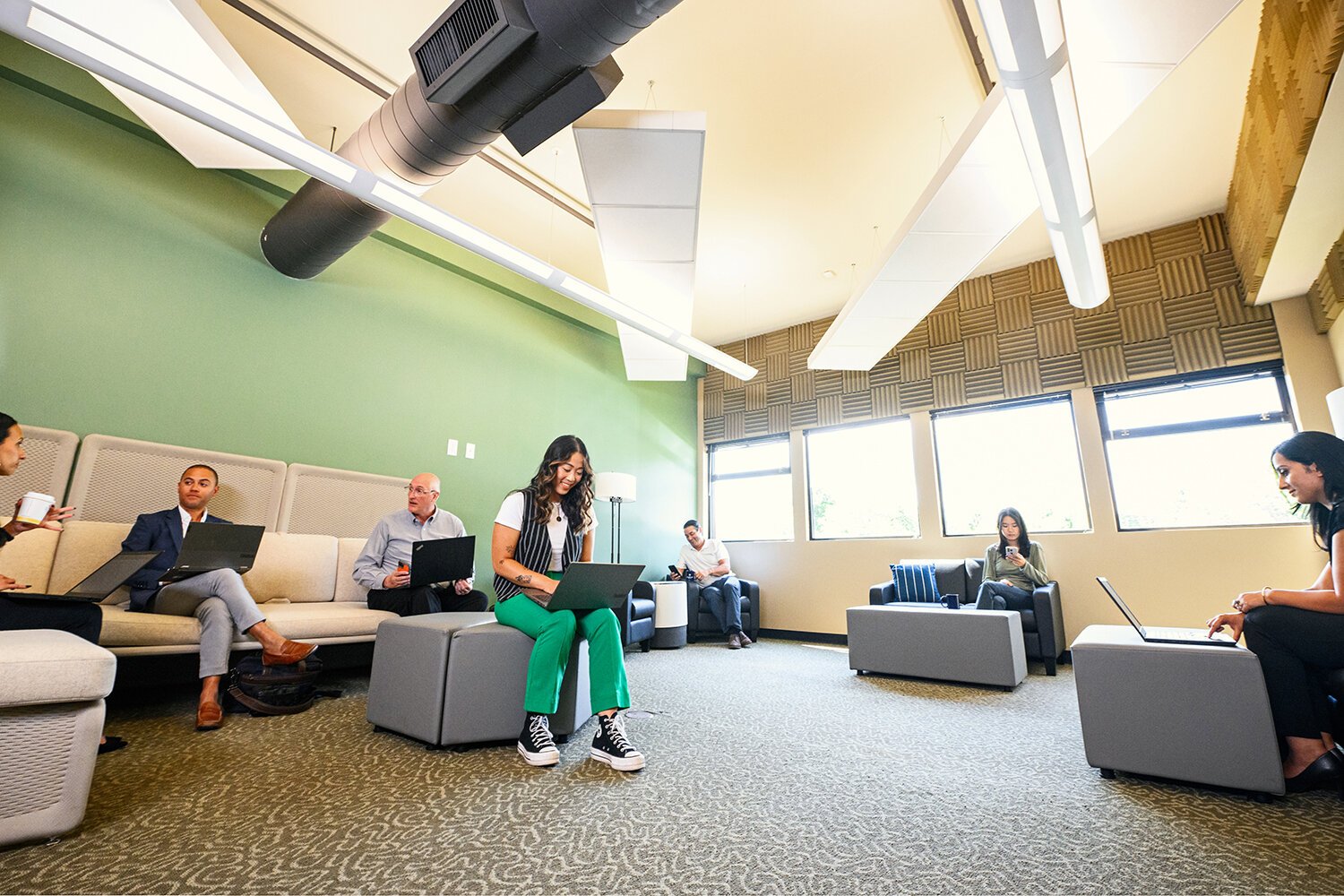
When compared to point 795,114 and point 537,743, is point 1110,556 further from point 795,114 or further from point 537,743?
point 537,743

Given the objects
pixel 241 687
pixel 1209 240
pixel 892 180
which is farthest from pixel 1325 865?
pixel 1209 240

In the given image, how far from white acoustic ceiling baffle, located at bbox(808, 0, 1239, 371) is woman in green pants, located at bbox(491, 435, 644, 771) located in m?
2.61

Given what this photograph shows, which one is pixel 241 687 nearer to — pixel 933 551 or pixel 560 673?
pixel 560 673

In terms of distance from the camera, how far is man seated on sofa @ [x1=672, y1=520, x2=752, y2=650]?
225 inches

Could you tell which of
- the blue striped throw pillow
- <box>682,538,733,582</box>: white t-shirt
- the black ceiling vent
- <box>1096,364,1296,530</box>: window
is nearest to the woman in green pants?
the black ceiling vent

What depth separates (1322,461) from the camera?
191cm

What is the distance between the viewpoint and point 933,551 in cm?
575

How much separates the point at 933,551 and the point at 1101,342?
2419 millimetres

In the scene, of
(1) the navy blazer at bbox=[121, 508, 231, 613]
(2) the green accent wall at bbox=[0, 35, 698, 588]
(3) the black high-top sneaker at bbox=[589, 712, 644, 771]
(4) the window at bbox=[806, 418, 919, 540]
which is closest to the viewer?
(3) the black high-top sneaker at bbox=[589, 712, 644, 771]

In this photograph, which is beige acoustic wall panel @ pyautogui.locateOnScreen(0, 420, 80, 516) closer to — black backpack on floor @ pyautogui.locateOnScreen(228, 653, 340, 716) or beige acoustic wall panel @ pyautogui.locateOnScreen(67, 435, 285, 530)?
beige acoustic wall panel @ pyautogui.locateOnScreen(67, 435, 285, 530)

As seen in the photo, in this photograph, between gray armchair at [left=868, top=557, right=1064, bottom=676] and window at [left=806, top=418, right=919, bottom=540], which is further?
window at [left=806, top=418, right=919, bottom=540]

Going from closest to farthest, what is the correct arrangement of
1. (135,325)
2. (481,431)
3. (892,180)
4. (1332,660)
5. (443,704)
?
(1332,660)
(443,704)
(135,325)
(892,180)
(481,431)

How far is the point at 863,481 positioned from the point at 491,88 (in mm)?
5323

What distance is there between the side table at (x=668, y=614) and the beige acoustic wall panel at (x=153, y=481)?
10.2 ft
